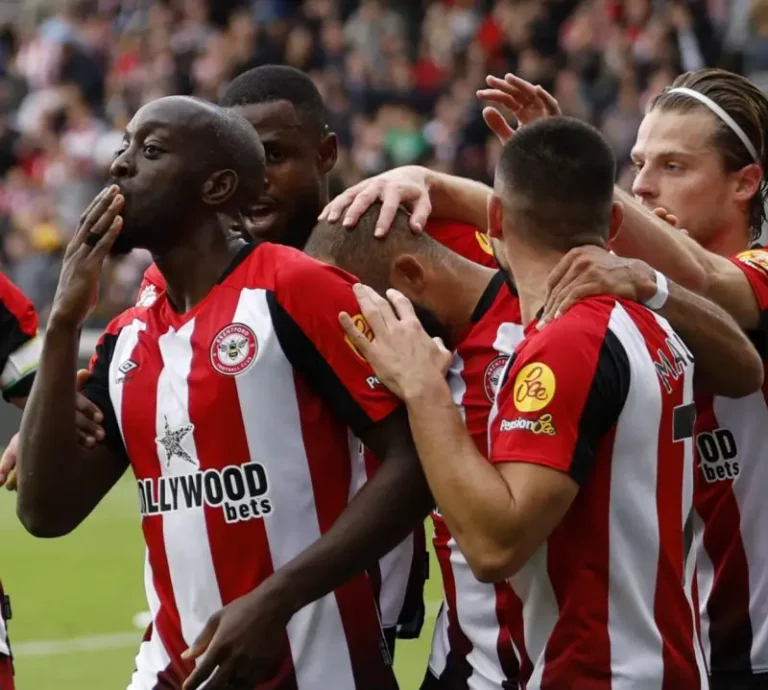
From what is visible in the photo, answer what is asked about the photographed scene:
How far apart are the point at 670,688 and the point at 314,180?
208cm

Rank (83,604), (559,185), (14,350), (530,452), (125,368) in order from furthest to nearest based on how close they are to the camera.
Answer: (83,604)
(14,350)
(125,368)
(559,185)
(530,452)

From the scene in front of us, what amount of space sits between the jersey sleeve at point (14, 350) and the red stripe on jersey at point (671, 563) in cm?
227

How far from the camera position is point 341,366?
377cm

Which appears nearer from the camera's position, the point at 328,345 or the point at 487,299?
the point at 328,345

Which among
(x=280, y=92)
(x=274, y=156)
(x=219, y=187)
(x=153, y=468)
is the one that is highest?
(x=280, y=92)

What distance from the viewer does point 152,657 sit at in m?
4.04

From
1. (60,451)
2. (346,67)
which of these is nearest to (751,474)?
(60,451)

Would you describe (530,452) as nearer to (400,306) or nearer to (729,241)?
(400,306)

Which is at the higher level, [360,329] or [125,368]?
[125,368]

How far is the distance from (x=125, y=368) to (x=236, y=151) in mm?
588

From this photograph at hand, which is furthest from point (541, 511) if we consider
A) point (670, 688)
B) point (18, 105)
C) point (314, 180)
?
point (18, 105)

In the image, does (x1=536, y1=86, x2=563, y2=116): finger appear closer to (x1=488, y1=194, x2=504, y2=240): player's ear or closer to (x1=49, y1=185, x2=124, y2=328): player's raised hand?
(x1=488, y1=194, x2=504, y2=240): player's ear

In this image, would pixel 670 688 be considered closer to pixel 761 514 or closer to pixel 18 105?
pixel 761 514

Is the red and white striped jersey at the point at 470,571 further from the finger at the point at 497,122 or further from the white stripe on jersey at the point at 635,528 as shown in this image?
the white stripe on jersey at the point at 635,528
